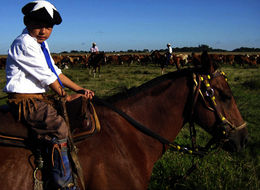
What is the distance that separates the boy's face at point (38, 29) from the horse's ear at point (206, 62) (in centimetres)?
156

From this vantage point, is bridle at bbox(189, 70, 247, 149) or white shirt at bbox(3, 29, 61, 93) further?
bridle at bbox(189, 70, 247, 149)

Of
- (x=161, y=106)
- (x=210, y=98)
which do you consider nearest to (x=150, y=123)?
(x=161, y=106)

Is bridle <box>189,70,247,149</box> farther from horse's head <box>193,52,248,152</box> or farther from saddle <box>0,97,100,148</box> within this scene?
saddle <box>0,97,100,148</box>

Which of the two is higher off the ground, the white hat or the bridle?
the white hat

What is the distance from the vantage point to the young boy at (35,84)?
192 cm

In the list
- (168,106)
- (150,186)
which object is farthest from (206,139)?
(168,106)

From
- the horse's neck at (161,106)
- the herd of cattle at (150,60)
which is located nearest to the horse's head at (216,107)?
the horse's neck at (161,106)

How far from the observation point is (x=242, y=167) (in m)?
3.97

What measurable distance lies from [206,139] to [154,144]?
3.54m

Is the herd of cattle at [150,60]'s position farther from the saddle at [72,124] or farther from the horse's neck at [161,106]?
the saddle at [72,124]

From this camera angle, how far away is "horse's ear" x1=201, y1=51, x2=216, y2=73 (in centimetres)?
232

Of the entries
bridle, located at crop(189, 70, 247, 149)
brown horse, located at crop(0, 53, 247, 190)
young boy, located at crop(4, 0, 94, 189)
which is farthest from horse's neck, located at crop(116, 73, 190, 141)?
young boy, located at crop(4, 0, 94, 189)

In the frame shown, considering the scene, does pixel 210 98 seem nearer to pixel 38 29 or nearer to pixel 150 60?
pixel 38 29

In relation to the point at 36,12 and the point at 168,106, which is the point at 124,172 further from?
the point at 36,12
